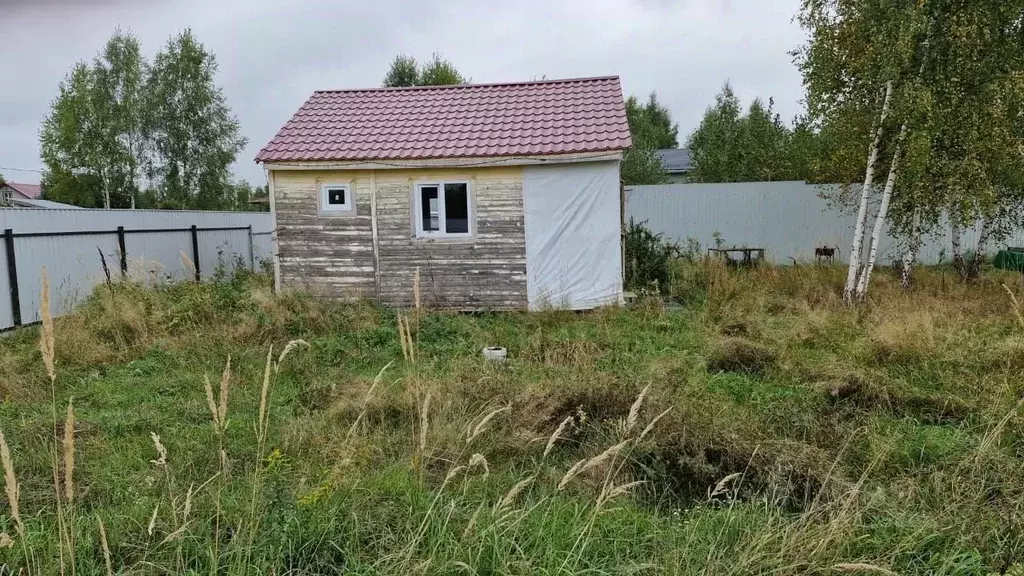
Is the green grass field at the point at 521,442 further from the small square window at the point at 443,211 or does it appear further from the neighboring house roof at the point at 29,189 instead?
the neighboring house roof at the point at 29,189

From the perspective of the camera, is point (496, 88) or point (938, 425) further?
point (496, 88)

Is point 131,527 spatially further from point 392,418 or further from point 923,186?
point 923,186

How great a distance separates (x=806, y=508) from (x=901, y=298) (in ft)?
23.6

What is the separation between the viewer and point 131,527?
256cm

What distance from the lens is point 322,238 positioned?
31.1 ft

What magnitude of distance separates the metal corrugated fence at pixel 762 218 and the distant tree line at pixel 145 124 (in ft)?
61.0

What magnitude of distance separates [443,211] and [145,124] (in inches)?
824

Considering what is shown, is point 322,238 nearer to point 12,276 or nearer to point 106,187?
point 12,276

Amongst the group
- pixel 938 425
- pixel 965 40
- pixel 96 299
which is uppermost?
pixel 965 40

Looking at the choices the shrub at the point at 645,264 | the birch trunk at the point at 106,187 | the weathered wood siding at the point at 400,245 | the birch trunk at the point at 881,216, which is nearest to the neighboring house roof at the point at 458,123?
the weathered wood siding at the point at 400,245

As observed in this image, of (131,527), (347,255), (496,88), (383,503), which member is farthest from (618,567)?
(496,88)

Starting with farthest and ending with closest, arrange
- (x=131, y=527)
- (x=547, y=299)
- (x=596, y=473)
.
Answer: (x=547, y=299) → (x=596, y=473) → (x=131, y=527)

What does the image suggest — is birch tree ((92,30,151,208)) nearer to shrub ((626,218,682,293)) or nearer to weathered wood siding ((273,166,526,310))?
weathered wood siding ((273,166,526,310))

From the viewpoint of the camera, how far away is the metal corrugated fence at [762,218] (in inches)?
571
